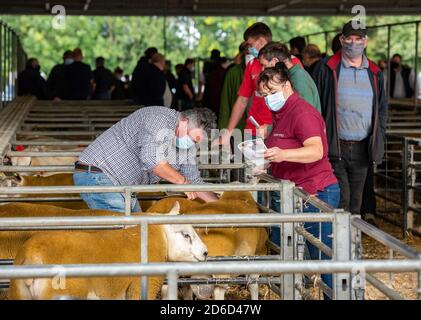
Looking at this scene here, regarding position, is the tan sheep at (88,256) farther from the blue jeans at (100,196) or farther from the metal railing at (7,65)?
the metal railing at (7,65)

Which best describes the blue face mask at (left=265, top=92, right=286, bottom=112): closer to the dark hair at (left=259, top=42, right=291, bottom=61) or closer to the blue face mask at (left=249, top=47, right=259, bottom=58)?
the dark hair at (left=259, top=42, right=291, bottom=61)

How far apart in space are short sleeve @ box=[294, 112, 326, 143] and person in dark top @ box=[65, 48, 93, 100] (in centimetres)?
1099

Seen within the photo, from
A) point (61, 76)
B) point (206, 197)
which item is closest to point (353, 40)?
point (206, 197)

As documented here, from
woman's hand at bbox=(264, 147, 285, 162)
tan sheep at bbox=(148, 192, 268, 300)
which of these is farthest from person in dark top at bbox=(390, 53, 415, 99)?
woman's hand at bbox=(264, 147, 285, 162)

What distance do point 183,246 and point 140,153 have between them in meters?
0.92

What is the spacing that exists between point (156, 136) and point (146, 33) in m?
35.3

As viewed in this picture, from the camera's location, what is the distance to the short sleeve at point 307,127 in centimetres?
585

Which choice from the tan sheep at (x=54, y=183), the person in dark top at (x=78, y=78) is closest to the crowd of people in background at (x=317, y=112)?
the tan sheep at (x=54, y=183)

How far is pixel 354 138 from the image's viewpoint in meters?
7.60

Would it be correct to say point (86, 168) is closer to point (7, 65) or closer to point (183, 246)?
point (183, 246)

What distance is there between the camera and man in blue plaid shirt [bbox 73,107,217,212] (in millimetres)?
6090

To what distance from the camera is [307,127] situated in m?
5.85

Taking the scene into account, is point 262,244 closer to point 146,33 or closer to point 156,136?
point 156,136
